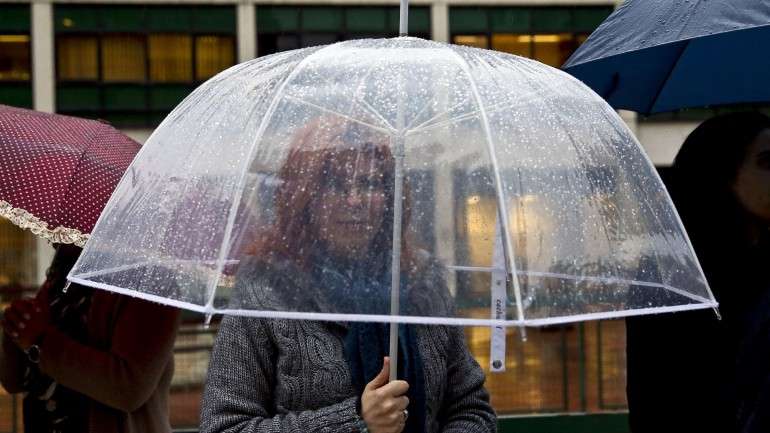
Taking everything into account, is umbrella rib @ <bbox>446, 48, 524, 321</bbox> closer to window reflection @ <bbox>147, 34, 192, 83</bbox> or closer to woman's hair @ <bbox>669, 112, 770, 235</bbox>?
woman's hair @ <bbox>669, 112, 770, 235</bbox>

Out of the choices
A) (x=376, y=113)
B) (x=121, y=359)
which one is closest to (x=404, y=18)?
(x=376, y=113)

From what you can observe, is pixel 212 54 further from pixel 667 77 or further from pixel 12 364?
pixel 12 364

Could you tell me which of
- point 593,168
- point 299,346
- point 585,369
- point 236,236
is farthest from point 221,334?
point 585,369

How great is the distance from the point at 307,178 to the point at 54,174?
1492 mm

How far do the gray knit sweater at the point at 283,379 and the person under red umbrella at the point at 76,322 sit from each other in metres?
1.01

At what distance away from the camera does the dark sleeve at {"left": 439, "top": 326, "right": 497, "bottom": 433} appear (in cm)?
309

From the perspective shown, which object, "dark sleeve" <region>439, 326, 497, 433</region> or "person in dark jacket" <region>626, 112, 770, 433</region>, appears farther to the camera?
"person in dark jacket" <region>626, 112, 770, 433</region>

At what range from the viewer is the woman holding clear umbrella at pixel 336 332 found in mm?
2488

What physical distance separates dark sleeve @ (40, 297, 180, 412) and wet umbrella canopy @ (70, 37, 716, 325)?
1.22 meters

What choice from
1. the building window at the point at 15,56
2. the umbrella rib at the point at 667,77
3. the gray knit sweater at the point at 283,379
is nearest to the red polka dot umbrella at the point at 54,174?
the gray knit sweater at the point at 283,379

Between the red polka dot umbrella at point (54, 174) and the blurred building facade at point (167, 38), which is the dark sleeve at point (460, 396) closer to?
the red polka dot umbrella at point (54, 174)

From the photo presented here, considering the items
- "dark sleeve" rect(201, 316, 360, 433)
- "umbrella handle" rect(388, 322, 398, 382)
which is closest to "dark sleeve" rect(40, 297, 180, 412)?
"dark sleeve" rect(201, 316, 360, 433)

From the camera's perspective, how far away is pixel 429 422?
295 cm

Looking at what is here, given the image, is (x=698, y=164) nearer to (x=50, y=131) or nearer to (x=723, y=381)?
(x=723, y=381)
